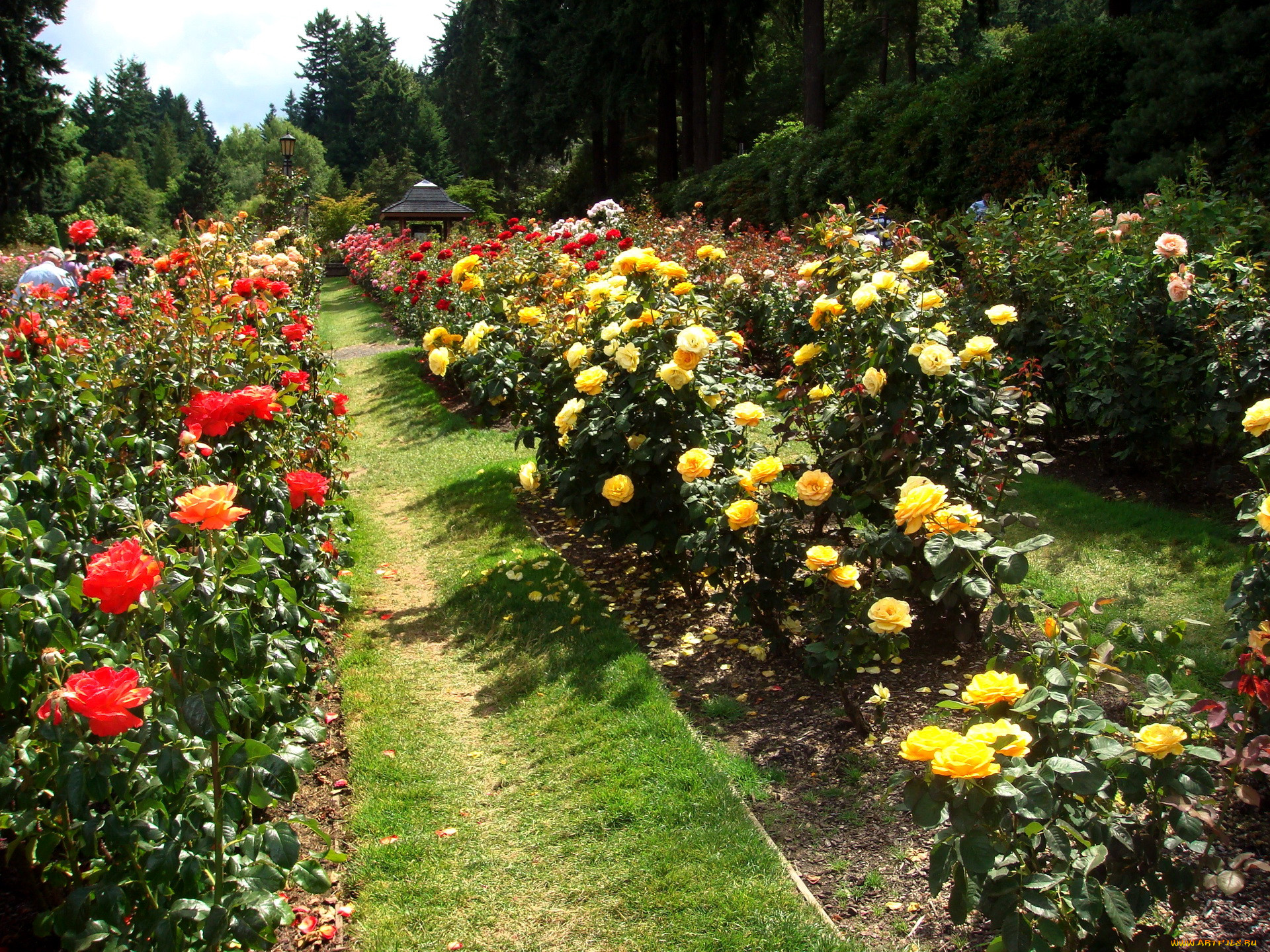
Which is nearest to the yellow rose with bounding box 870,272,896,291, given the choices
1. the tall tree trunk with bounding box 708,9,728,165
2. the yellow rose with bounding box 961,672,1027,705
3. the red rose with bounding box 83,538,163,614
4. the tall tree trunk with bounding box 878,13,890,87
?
the yellow rose with bounding box 961,672,1027,705

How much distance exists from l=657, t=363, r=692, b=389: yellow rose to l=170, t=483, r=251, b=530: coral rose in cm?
218

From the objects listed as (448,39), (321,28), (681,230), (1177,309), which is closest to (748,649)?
(1177,309)

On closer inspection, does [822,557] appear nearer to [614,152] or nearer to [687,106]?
[687,106]

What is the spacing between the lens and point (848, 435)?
11.6 feet

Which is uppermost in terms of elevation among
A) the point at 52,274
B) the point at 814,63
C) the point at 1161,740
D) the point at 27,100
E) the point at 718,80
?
the point at 27,100

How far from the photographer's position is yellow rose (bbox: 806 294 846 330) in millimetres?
3434

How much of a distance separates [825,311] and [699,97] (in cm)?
2370

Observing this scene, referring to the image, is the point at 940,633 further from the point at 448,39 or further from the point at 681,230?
the point at 448,39

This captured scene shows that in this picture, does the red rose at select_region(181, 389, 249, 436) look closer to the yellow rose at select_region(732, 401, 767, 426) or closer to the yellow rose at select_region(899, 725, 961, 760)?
the yellow rose at select_region(732, 401, 767, 426)

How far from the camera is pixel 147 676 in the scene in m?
1.98

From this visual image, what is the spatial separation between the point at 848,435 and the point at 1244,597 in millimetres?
1385

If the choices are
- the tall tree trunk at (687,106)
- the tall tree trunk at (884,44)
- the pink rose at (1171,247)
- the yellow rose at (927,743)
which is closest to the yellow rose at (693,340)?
the yellow rose at (927,743)

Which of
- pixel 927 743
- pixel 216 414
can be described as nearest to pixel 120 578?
pixel 216 414

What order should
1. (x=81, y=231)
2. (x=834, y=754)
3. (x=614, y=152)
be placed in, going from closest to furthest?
(x=834, y=754) < (x=81, y=231) < (x=614, y=152)
